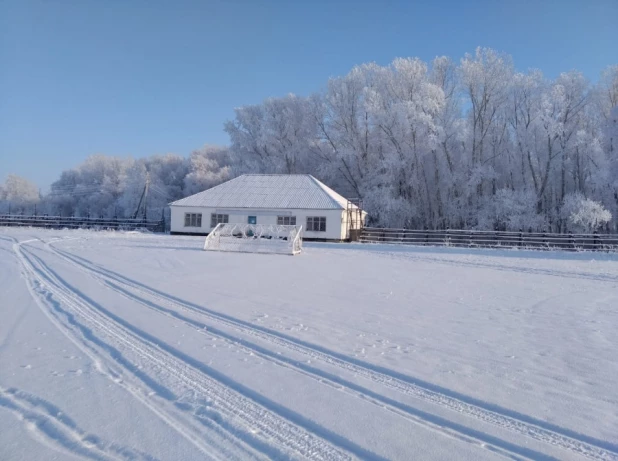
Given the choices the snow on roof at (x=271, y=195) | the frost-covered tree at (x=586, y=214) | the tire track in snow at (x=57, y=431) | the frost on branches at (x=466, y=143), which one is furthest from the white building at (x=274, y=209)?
the tire track in snow at (x=57, y=431)

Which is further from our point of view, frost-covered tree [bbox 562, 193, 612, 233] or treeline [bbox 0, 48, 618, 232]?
treeline [bbox 0, 48, 618, 232]

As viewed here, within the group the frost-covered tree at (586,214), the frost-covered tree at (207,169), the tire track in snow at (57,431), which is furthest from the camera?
the frost-covered tree at (207,169)

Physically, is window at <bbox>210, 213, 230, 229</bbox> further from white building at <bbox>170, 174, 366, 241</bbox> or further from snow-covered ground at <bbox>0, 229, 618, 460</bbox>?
snow-covered ground at <bbox>0, 229, 618, 460</bbox>

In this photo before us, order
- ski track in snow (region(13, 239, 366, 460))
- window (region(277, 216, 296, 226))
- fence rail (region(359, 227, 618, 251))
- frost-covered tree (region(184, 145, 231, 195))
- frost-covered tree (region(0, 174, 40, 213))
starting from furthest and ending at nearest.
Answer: frost-covered tree (region(0, 174, 40, 213)) < frost-covered tree (region(184, 145, 231, 195)) < window (region(277, 216, 296, 226)) < fence rail (region(359, 227, 618, 251)) < ski track in snow (region(13, 239, 366, 460))

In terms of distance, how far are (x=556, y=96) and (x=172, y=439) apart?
120 feet

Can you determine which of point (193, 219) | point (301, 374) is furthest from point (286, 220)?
point (301, 374)

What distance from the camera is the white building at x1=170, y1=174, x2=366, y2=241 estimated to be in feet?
104

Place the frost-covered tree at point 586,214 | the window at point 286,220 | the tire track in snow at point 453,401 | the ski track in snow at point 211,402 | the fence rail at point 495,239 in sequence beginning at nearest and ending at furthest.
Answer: the ski track in snow at point 211,402, the tire track in snow at point 453,401, the fence rail at point 495,239, the frost-covered tree at point 586,214, the window at point 286,220

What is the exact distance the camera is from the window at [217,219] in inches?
1316

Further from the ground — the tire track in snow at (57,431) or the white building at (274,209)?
the white building at (274,209)

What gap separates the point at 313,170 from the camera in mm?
44938

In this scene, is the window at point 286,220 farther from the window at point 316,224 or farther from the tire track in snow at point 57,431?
the tire track in snow at point 57,431

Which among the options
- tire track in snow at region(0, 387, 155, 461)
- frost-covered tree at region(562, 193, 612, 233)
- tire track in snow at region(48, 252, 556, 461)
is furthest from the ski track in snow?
frost-covered tree at region(562, 193, 612, 233)

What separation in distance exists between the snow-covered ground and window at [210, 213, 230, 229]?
23616 millimetres
